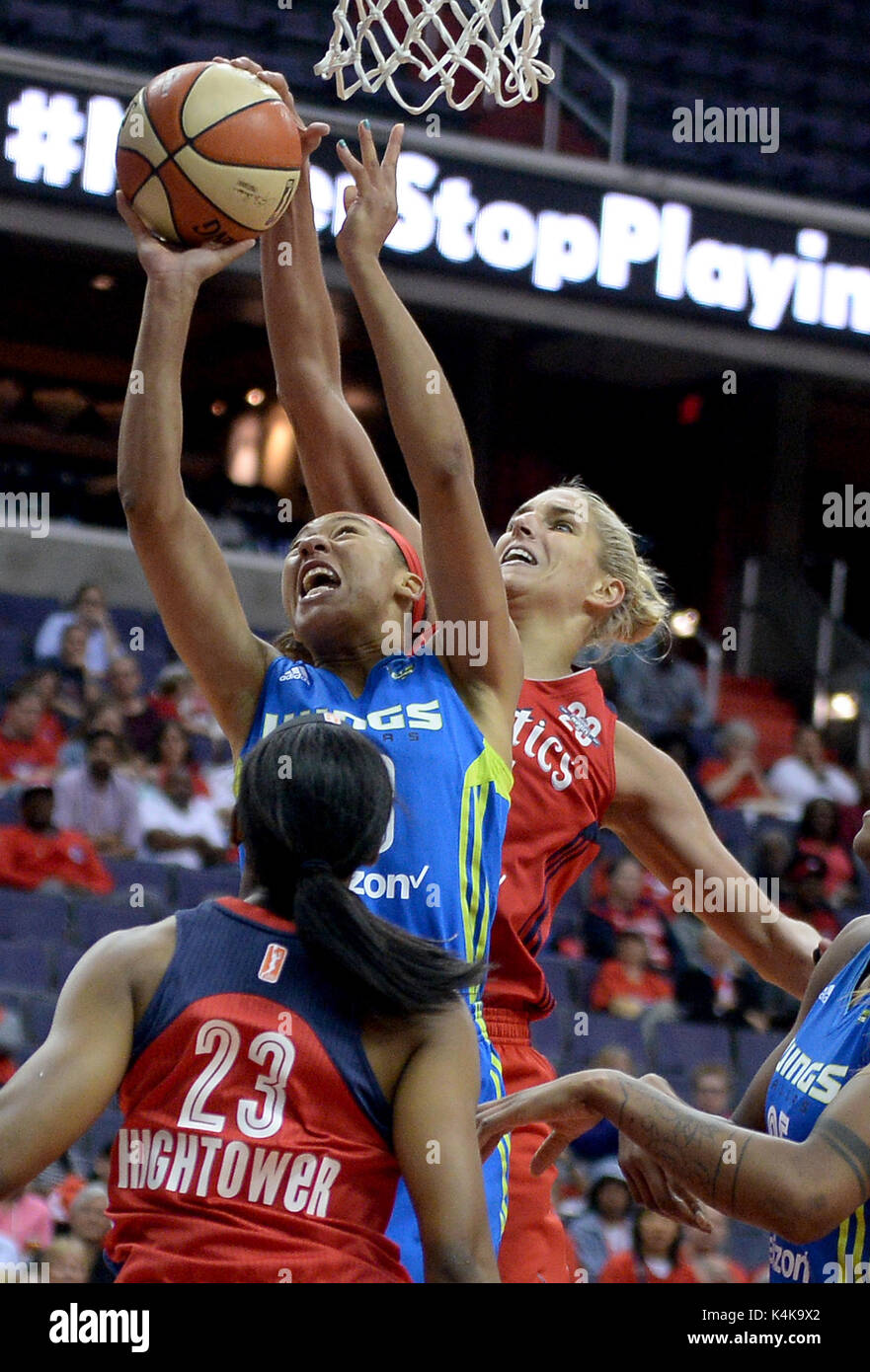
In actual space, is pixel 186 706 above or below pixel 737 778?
above

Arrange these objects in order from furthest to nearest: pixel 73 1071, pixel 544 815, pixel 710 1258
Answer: pixel 710 1258 < pixel 544 815 < pixel 73 1071

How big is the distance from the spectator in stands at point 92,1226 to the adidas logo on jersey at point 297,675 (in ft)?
10.3

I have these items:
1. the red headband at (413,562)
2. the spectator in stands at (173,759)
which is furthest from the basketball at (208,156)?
the spectator in stands at (173,759)

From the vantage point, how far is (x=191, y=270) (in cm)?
277

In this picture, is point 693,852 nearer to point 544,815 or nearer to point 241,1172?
point 544,815

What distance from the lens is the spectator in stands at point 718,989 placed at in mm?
8289

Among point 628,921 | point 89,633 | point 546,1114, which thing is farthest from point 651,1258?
point 89,633

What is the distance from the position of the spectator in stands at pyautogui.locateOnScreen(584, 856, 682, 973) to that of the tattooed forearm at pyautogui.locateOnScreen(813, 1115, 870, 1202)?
6097 millimetres

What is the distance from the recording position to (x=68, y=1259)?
17.8 feet

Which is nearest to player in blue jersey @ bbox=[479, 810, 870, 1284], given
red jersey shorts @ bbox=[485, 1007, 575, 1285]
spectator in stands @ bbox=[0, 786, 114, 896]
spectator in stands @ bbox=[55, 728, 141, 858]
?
red jersey shorts @ bbox=[485, 1007, 575, 1285]

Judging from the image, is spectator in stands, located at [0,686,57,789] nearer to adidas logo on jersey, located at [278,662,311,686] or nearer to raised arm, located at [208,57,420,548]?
raised arm, located at [208,57,420,548]

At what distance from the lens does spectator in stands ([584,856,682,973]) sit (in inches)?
328

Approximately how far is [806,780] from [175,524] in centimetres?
889
